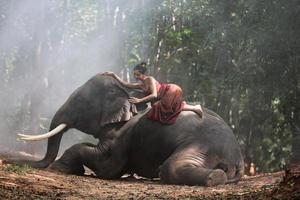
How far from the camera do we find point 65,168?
1176cm

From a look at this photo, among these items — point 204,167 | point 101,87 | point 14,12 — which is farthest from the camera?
point 14,12

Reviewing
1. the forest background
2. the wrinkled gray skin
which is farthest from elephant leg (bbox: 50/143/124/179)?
the forest background

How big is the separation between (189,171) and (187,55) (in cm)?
1505

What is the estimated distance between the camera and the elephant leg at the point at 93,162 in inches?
463

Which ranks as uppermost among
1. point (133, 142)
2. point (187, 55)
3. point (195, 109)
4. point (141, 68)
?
point (187, 55)

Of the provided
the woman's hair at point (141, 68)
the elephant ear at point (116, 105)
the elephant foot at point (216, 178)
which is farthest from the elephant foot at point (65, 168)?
the elephant foot at point (216, 178)

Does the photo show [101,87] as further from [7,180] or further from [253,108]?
[253,108]

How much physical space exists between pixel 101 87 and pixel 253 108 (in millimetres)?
10066

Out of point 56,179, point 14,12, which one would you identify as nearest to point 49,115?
point 14,12

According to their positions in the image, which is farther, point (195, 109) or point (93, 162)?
point (93, 162)

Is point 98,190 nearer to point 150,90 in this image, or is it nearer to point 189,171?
point 189,171

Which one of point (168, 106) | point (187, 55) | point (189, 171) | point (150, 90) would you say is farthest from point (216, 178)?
point (187, 55)

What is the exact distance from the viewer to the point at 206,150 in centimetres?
1114

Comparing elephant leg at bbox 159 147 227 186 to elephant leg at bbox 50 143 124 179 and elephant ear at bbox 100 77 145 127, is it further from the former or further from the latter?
elephant ear at bbox 100 77 145 127
